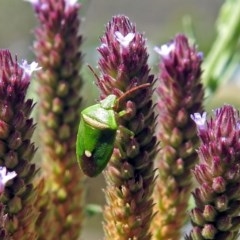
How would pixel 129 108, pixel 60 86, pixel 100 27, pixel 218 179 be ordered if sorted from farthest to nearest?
pixel 100 27 → pixel 60 86 → pixel 129 108 → pixel 218 179

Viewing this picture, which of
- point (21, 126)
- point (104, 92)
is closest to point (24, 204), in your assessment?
point (21, 126)

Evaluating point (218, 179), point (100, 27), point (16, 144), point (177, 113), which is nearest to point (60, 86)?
point (177, 113)

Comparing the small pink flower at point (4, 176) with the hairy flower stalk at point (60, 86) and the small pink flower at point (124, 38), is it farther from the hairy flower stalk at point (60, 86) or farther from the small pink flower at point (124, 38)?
the hairy flower stalk at point (60, 86)

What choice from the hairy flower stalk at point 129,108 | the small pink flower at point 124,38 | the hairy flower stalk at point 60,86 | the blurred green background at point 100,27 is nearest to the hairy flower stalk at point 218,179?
the hairy flower stalk at point 129,108

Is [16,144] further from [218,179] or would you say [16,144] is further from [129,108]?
[218,179]

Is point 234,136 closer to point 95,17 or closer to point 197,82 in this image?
point 197,82

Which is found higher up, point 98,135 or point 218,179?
point 98,135

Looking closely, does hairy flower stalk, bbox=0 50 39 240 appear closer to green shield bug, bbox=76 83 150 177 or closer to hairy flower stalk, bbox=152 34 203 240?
green shield bug, bbox=76 83 150 177
